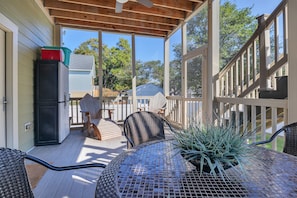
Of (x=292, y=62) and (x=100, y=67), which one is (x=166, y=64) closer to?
(x=100, y=67)

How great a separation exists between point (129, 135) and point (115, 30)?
4945 mm

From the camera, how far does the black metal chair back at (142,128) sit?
1.97 m

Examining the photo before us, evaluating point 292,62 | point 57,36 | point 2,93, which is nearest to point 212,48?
point 292,62

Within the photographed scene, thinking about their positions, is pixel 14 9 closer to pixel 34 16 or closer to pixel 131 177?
pixel 34 16

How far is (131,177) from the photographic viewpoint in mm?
936

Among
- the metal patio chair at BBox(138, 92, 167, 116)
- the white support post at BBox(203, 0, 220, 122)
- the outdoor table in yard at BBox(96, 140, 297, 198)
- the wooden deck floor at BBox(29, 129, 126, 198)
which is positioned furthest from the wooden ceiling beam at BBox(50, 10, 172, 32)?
the outdoor table in yard at BBox(96, 140, 297, 198)

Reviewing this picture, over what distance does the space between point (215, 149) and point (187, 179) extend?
0.64 feet

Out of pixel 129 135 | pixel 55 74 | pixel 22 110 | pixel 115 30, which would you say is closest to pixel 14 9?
pixel 55 74

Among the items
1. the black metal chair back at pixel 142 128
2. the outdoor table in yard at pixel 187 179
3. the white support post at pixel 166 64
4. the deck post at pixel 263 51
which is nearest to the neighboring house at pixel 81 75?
the white support post at pixel 166 64

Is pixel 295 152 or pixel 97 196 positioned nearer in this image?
pixel 97 196

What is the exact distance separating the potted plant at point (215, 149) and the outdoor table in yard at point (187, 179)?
6 cm

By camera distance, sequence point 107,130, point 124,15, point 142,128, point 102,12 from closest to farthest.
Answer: point 142,128 → point 107,130 → point 102,12 → point 124,15

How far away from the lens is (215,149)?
939 mm

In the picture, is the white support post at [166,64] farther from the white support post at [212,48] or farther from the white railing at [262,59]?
the white railing at [262,59]
